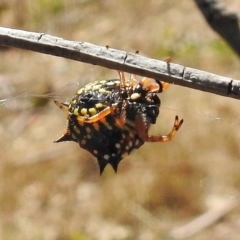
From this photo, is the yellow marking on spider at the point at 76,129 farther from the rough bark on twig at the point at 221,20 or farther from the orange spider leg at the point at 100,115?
the rough bark on twig at the point at 221,20

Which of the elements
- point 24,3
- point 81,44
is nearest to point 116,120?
point 81,44

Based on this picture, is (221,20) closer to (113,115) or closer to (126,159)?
(113,115)

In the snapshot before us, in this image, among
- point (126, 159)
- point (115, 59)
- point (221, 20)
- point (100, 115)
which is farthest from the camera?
point (126, 159)

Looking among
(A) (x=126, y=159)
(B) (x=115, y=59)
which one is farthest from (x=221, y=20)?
(A) (x=126, y=159)

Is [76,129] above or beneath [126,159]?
above

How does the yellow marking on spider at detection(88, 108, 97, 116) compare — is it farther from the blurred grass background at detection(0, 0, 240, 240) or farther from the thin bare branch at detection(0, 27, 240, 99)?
the blurred grass background at detection(0, 0, 240, 240)

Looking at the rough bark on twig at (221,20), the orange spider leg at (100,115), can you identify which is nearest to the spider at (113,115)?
the orange spider leg at (100,115)

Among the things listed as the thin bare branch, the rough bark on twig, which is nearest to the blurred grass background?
the rough bark on twig
